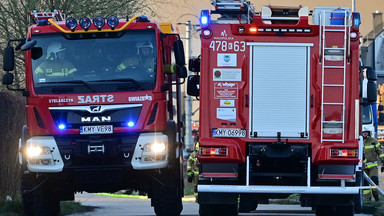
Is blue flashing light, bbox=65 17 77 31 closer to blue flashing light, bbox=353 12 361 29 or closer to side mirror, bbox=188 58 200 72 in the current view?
side mirror, bbox=188 58 200 72

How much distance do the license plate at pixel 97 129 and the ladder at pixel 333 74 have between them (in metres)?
3.04

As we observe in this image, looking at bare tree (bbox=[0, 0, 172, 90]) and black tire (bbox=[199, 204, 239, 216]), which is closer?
black tire (bbox=[199, 204, 239, 216])

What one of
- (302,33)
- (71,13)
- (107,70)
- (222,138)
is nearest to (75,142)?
(107,70)

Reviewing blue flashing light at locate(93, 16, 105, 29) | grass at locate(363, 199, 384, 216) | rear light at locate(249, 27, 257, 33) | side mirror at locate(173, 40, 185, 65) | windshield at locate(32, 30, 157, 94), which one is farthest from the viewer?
grass at locate(363, 199, 384, 216)

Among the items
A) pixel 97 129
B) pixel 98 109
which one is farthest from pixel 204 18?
pixel 97 129

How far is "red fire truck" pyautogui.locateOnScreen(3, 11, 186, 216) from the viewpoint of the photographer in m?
14.0

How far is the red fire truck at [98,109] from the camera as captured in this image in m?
14.0

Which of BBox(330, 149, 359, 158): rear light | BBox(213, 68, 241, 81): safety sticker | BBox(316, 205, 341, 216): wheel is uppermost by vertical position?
BBox(213, 68, 241, 81): safety sticker

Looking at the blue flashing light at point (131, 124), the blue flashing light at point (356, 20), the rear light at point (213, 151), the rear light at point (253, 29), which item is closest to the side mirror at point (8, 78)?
the blue flashing light at point (131, 124)

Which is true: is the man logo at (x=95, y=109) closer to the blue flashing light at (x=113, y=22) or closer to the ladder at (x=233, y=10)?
the blue flashing light at (x=113, y=22)

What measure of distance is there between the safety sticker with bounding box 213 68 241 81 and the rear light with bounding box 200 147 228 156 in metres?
0.95

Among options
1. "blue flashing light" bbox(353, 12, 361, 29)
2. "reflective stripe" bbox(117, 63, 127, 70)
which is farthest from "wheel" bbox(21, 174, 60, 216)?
"blue flashing light" bbox(353, 12, 361, 29)

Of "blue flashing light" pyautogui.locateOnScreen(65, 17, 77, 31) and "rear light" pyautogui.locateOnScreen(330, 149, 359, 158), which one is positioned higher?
"blue flashing light" pyautogui.locateOnScreen(65, 17, 77, 31)

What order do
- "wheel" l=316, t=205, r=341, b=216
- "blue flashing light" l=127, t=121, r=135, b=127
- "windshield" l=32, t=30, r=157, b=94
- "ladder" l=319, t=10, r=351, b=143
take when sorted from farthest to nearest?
"wheel" l=316, t=205, r=341, b=216 → "windshield" l=32, t=30, r=157, b=94 → "blue flashing light" l=127, t=121, r=135, b=127 → "ladder" l=319, t=10, r=351, b=143
